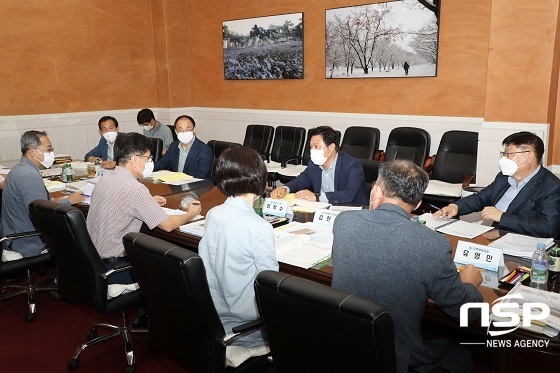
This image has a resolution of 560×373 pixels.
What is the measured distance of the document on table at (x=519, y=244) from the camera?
2.22 metres

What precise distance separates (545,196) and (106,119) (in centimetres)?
426

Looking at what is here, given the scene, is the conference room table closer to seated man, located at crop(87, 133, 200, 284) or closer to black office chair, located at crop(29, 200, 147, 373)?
seated man, located at crop(87, 133, 200, 284)

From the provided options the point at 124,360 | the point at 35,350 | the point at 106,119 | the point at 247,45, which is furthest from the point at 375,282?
the point at 247,45

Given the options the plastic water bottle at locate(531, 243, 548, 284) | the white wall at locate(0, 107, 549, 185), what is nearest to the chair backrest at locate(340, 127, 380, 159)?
the white wall at locate(0, 107, 549, 185)

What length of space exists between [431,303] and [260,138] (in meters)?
5.05

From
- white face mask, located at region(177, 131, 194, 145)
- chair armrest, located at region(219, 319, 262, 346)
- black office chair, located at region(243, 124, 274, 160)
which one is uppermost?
white face mask, located at region(177, 131, 194, 145)

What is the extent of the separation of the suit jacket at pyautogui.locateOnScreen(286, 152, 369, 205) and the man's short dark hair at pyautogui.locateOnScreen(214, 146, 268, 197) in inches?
53.4

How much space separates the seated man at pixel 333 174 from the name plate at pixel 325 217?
22.1 inches

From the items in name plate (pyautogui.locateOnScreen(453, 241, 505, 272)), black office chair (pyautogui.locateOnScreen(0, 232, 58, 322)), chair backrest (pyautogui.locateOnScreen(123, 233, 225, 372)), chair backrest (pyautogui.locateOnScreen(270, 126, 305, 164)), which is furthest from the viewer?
chair backrest (pyautogui.locateOnScreen(270, 126, 305, 164))

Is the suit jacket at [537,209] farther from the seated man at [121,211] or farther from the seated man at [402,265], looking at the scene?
the seated man at [121,211]

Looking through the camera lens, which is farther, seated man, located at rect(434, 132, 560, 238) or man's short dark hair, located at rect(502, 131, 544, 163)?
man's short dark hair, located at rect(502, 131, 544, 163)

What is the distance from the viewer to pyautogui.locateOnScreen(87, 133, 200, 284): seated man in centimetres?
264

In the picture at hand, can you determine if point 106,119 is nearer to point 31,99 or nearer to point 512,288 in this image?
point 31,99

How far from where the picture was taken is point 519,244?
2348mm
